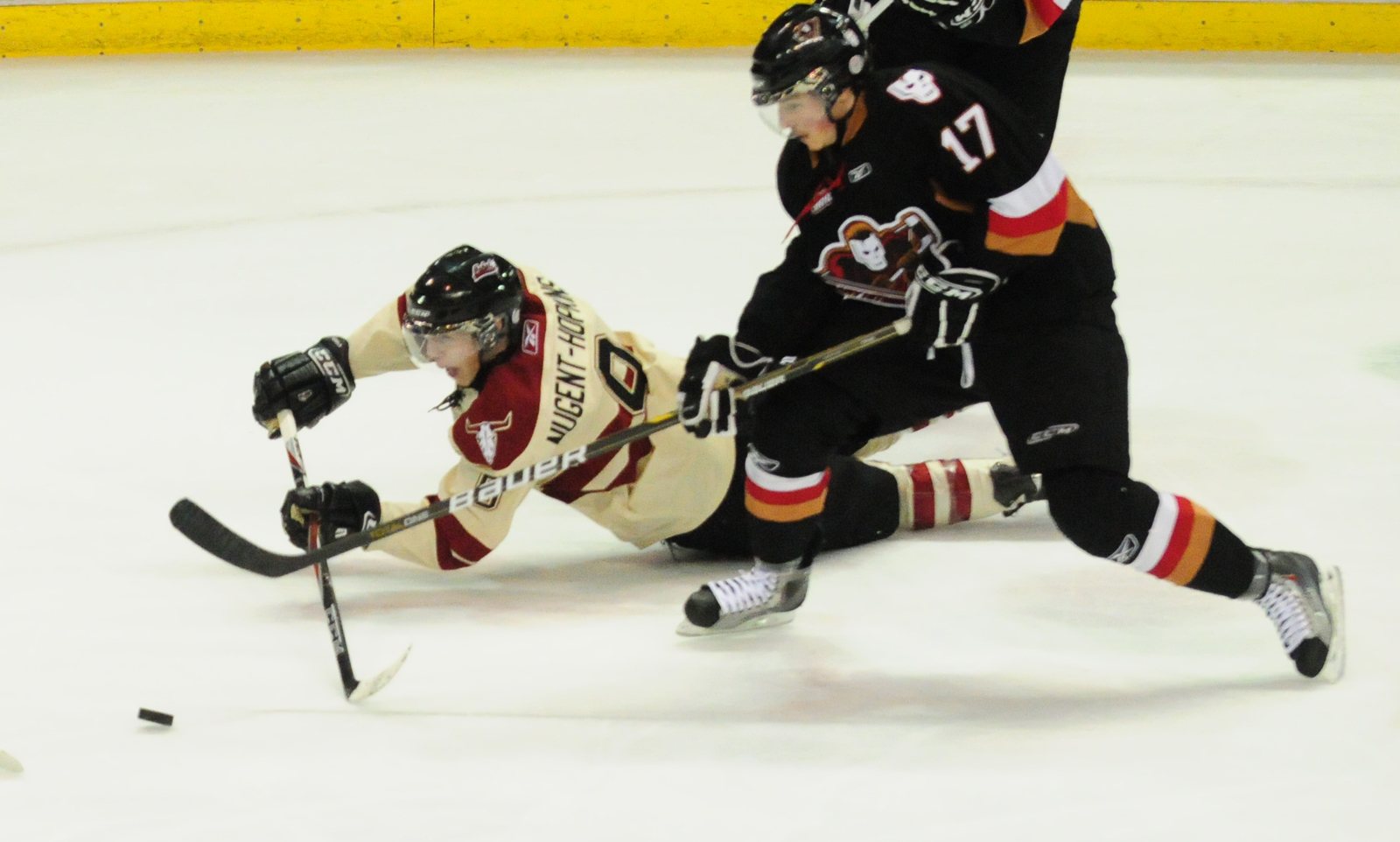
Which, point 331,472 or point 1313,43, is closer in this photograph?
point 331,472

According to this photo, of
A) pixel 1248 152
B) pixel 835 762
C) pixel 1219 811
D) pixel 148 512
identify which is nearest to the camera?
pixel 1219 811

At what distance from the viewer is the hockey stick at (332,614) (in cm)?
247

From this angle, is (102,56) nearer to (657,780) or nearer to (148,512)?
(148,512)

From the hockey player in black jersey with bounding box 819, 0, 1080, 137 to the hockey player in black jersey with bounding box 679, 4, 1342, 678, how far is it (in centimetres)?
53

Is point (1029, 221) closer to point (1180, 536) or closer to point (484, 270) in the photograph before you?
point (1180, 536)

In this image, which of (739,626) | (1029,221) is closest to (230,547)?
(739,626)

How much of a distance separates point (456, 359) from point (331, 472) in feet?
2.78

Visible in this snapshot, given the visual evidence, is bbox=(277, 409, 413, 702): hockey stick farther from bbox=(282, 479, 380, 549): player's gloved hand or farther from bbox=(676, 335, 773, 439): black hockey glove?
bbox=(676, 335, 773, 439): black hockey glove

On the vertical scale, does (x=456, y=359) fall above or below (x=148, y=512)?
above

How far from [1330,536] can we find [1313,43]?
189 inches

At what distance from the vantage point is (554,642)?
105 inches

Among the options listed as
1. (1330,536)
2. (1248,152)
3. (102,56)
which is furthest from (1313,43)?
(102,56)

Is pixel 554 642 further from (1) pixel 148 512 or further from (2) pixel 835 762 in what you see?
(1) pixel 148 512

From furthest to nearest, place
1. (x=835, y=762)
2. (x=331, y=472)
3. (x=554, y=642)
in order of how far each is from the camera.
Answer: (x=331, y=472)
(x=554, y=642)
(x=835, y=762)
